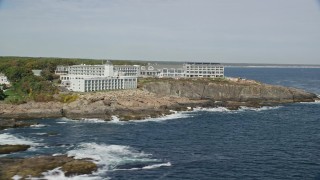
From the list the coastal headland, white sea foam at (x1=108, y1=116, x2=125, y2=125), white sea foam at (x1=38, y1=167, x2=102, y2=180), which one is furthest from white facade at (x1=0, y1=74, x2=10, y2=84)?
white sea foam at (x1=38, y1=167, x2=102, y2=180)

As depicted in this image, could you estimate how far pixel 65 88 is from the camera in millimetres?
126500

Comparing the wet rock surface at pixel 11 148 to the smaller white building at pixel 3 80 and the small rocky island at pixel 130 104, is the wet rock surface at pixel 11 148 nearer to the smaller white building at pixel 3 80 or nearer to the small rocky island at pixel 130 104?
the small rocky island at pixel 130 104

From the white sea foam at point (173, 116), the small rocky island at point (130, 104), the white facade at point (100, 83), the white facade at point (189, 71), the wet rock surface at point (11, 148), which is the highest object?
the white facade at point (189, 71)

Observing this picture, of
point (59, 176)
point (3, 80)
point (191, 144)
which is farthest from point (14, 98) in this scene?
point (59, 176)

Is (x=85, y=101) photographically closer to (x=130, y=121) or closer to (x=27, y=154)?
(x=130, y=121)

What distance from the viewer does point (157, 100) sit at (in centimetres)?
11338

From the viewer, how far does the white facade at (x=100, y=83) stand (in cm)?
12424

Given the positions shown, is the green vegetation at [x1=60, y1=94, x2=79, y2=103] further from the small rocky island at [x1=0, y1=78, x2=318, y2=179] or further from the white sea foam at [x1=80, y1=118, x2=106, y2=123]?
the white sea foam at [x1=80, y1=118, x2=106, y2=123]

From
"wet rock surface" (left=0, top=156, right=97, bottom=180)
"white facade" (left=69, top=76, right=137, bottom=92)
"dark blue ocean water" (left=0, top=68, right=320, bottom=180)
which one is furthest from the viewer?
"white facade" (left=69, top=76, right=137, bottom=92)

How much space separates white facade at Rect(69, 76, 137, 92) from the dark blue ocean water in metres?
31.3

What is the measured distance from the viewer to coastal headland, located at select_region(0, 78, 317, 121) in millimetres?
99125

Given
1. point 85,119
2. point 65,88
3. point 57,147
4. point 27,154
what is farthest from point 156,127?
point 65,88

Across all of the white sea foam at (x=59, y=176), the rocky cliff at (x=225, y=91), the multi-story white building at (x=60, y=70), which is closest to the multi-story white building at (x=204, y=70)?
the rocky cliff at (x=225, y=91)

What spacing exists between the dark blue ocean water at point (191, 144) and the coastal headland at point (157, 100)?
6.36m
